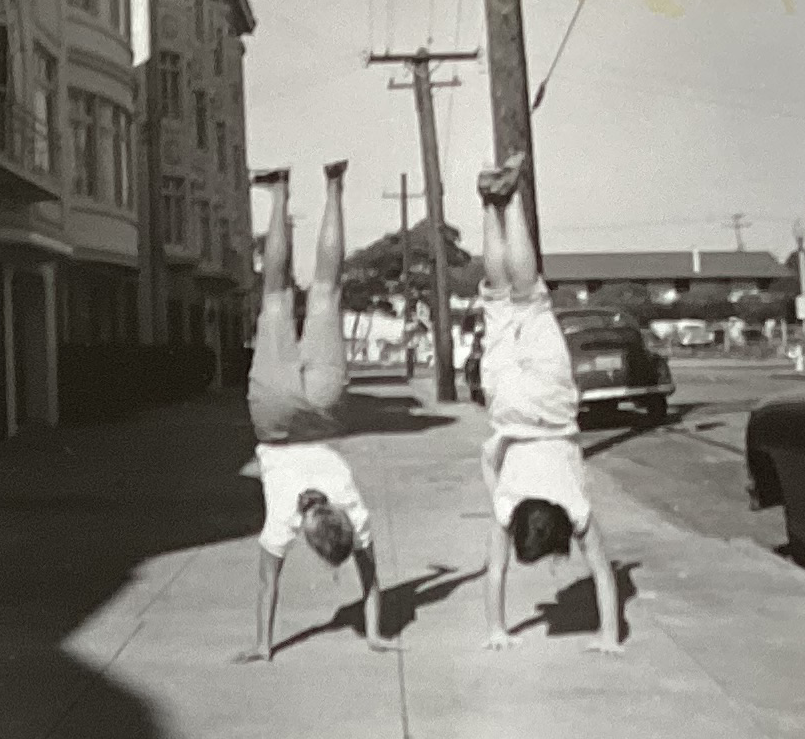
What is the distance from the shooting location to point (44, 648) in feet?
21.6

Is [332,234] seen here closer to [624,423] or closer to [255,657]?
[255,657]

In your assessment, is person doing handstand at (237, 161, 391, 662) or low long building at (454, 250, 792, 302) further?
low long building at (454, 250, 792, 302)

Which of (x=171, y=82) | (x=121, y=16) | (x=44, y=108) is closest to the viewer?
(x=44, y=108)

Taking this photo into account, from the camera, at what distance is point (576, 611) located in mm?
7113

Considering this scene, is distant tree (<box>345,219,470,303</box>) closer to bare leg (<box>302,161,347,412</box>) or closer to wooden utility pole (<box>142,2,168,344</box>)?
wooden utility pole (<box>142,2,168,344</box>)

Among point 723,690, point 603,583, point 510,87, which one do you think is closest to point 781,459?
point 603,583

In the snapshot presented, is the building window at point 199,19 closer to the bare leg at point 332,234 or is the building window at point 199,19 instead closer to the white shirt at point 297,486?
the bare leg at point 332,234

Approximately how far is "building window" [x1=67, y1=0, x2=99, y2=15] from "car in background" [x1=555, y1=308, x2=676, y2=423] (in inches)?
424

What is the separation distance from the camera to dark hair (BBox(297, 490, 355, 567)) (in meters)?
5.64

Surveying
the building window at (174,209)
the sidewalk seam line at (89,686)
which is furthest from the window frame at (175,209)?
the sidewalk seam line at (89,686)

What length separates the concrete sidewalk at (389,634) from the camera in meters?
5.20

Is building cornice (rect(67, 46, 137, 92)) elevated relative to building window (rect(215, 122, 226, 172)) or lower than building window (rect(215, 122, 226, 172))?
lower

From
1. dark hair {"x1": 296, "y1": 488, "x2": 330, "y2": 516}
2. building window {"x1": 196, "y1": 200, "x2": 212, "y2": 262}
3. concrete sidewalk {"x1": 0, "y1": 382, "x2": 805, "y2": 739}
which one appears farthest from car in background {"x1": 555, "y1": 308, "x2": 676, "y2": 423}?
building window {"x1": 196, "y1": 200, "x2": 212, "y2": 262}

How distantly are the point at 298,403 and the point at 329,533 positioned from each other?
56cm
